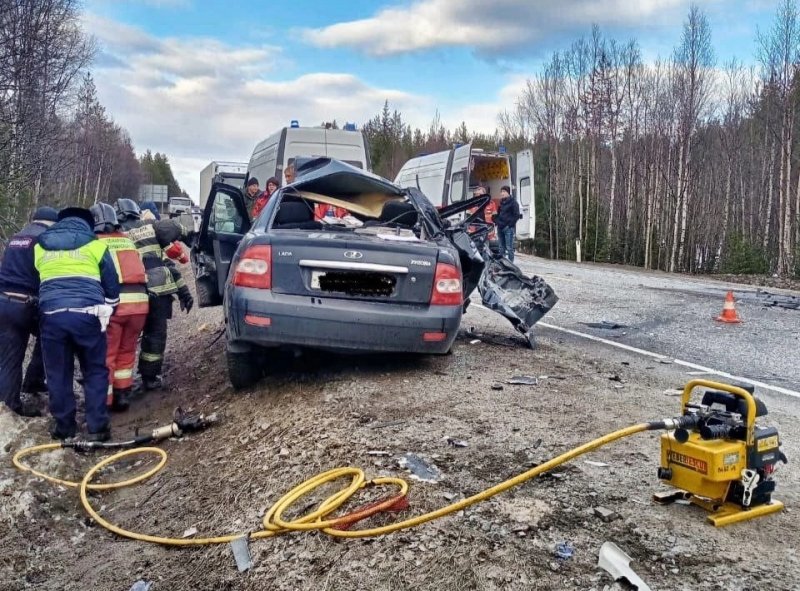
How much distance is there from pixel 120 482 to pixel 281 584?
2.12 m

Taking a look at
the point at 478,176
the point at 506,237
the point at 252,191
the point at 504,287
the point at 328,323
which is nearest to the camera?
the point at 328,323

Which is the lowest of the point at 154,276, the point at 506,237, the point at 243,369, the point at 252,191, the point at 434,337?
the point at 243,369

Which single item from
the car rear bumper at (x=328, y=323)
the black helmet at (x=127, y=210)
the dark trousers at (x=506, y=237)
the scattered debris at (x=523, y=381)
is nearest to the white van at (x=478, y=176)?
the dark trousers at (x=506, y=237)

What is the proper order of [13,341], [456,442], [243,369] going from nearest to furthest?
1. [456,442]
2. [243,369]
3. [13,341]

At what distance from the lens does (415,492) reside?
3.12 metres

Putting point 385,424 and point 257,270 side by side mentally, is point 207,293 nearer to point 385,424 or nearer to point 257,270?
point 257,270

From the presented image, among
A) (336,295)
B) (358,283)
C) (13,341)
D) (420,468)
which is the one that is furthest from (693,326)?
(13,341)

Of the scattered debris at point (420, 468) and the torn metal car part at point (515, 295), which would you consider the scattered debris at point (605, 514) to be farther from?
the torn metal car part at point (515, 295)

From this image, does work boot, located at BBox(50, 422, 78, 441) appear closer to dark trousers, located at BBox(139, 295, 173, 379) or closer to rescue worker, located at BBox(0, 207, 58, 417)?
rescue worker, located at BBox(0, 207, 58, 417)

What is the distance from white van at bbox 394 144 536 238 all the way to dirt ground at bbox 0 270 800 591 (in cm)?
1266

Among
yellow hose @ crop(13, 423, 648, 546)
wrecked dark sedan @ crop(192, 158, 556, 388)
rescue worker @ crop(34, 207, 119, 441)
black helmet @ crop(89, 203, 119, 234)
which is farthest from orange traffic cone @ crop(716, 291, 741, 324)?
rescue worker @ crop(34, 207, 119, 441)

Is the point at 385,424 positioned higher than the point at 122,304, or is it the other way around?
the point at 122,304

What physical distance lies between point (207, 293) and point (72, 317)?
5.72 feet

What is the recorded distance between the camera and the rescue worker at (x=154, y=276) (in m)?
6.34
